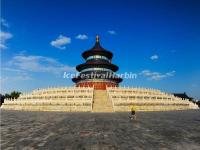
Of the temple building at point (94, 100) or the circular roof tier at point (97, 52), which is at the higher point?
the circular roof tier at point (97, 52)

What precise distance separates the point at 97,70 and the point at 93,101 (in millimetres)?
21692

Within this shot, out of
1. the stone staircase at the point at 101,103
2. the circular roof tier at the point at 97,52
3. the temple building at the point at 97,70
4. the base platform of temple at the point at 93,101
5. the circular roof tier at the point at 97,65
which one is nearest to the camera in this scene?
the stone staircase at the point at 101,103

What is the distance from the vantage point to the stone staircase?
29.2 metres

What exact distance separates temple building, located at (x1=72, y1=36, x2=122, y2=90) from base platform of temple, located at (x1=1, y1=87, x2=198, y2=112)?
13.9 meters

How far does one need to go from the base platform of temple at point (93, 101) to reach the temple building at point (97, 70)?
13947 mm

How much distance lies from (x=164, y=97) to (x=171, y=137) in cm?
2703

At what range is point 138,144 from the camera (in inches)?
378

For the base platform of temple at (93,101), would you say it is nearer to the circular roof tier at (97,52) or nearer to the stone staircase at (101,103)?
the stone staircase at (101,103)

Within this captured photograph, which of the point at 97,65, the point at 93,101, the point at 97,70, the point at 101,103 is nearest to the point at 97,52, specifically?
the point at 97,65

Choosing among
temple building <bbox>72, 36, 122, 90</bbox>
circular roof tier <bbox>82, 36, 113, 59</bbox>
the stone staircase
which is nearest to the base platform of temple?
the stone staircase

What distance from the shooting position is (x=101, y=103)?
31.0 m

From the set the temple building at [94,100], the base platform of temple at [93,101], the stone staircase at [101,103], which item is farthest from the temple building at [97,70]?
the stone staircase at [101,103]

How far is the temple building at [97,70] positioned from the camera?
166 ft

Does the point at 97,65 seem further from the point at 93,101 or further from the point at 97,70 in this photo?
the point at 93,101
